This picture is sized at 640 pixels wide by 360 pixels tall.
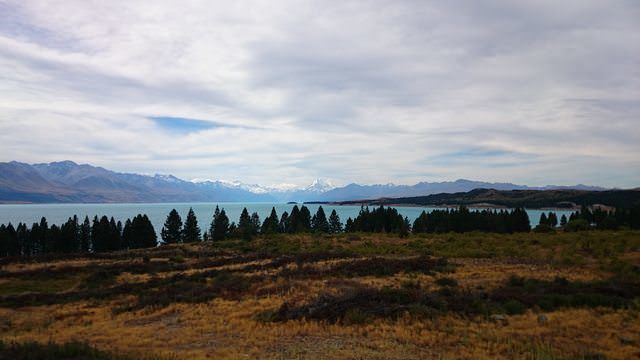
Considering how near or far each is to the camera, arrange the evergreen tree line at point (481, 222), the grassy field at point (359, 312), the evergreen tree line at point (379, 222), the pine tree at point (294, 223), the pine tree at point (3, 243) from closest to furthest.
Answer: the grassy field at point (359, 312)
the pine tree at point (3, 243)
the evergreen tree line at point (481, 222)
the evergreen tree line at point (379, 222)
the pine tree at point (294, 223)

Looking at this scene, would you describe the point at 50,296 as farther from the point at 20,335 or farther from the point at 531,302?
the point at 531,302

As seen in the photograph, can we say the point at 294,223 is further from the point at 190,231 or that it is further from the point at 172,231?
the point at 172,231

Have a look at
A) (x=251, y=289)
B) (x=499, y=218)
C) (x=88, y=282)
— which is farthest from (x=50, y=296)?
(x=499, y=218)

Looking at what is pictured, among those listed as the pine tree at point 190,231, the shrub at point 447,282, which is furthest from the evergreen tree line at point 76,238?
the shrub at point 447,282

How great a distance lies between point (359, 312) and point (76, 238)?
87719 millimetres

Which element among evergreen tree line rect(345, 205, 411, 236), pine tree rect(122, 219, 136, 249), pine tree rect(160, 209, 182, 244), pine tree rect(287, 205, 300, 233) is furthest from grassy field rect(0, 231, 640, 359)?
pine tree rect(287, 205, 300, 233)

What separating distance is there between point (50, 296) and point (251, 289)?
14569 mm

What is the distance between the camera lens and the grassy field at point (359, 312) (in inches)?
521

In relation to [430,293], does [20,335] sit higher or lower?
lower

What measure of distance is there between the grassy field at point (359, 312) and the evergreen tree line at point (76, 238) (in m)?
52.8

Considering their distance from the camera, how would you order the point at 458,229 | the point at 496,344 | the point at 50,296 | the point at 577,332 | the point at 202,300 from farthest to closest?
the point at 458,229 < the point at 50,296 < the point at 202,300 < the point at 577,332 < the point at 496,344

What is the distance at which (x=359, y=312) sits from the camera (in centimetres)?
1736

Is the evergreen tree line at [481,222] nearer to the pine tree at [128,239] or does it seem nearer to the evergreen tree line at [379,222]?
the evergreen tree line at [379,222]

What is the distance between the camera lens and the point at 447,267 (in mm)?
29750
